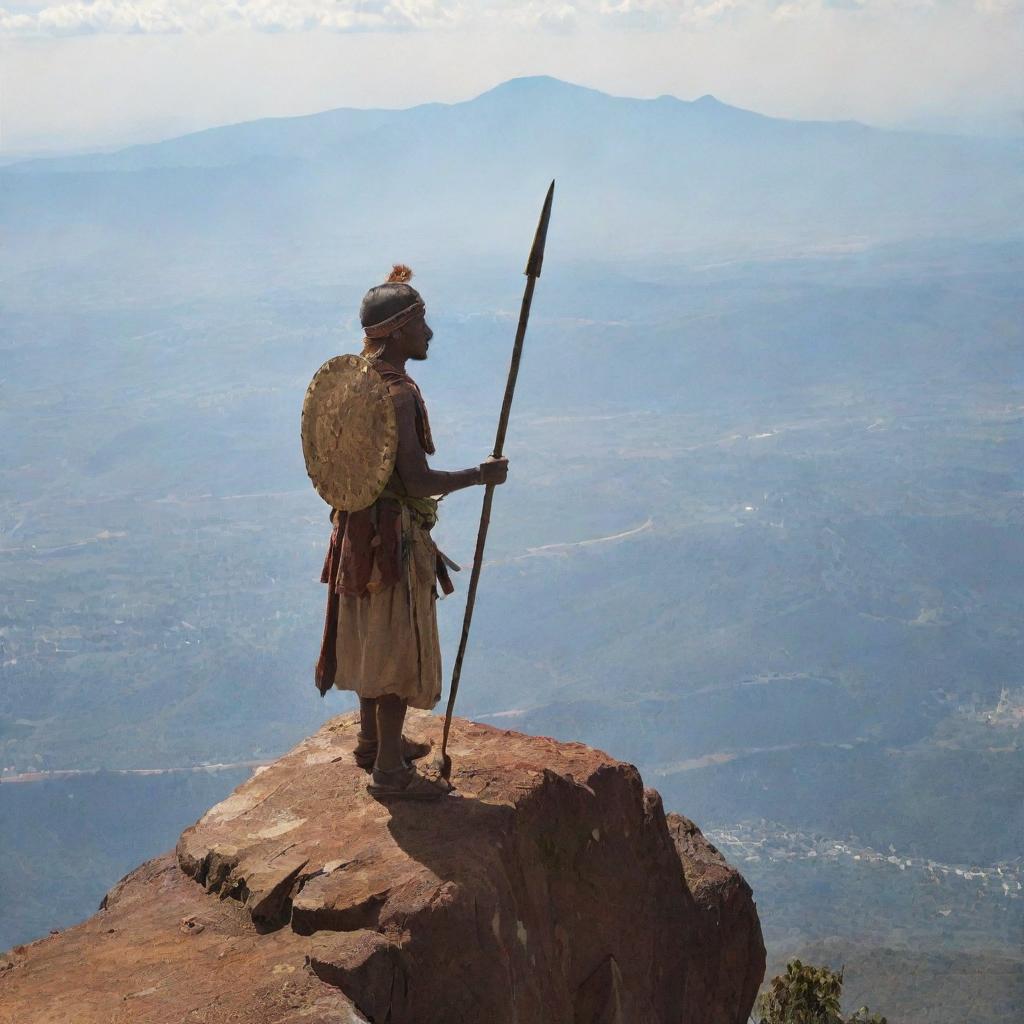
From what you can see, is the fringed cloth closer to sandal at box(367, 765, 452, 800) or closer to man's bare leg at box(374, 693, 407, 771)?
man's bare leg at box(374, 693, 407, 771)

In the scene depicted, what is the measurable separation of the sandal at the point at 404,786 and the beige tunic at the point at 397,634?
520 millimetres

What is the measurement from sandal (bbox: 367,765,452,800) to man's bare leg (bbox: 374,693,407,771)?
0.04 metres

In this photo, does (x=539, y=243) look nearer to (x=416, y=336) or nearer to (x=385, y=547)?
(x=416, y=336)

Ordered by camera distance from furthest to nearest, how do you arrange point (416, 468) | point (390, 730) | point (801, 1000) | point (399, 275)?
point (801, 1000), point (390, 730), point (399, 275), point (416, 468)

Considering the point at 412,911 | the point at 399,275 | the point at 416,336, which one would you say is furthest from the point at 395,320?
the point at 412,911

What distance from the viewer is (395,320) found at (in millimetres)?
7012

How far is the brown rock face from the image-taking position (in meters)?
6.03

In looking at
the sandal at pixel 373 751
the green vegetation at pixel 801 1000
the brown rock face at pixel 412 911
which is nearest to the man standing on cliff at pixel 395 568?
the sandal at pixel 373 751

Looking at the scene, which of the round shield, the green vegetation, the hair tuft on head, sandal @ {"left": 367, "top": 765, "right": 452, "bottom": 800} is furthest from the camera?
the green vegetation

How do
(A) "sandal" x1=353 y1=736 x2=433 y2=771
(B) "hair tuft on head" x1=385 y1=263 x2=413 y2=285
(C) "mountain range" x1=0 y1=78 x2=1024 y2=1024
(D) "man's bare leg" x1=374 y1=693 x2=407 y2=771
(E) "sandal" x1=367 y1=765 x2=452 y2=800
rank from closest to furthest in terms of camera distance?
(B) "hair tuft on head" x1=385 y1=263 x2=413 y2=285, (D) "man's bare leg" x1=374 y1=693 x2=407 y2=771, (E) "sandal" x1=367 y1=765 x2=452 y2=800, (A) "sandal" x1=353 y1=736 x2=433 y2=771, (C) "mountain range" x1=0 y1=78 x2=1024 y2=1024

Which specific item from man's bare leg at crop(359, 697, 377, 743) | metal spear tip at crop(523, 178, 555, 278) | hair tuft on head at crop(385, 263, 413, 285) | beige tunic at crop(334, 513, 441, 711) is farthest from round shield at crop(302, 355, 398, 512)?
man's bare leg at crop(359, 697, 377, 743)

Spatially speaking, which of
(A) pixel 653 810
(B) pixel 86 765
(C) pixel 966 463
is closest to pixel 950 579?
(C) pixel 966 463

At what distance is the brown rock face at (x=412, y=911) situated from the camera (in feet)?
19.8

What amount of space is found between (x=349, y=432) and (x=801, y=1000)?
1274 cm
